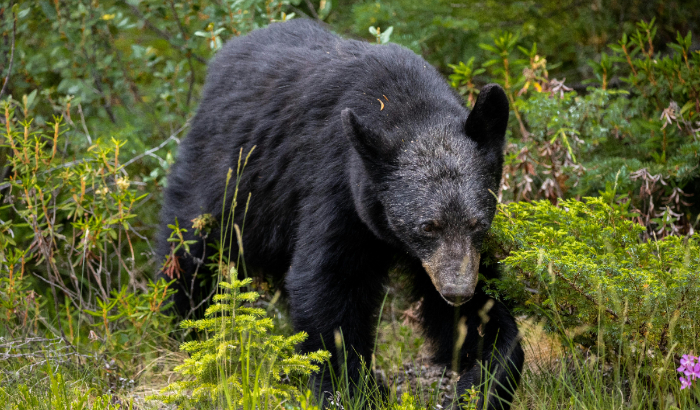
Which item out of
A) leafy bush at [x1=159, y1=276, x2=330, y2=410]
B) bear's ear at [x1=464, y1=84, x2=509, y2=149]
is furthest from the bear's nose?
bear's ear at [x1=464, y1=84, x2=509, y2=149]

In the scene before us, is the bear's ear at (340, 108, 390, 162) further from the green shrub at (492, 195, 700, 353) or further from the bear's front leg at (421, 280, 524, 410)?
the bear's front leg at (421, 280, 524, 410)

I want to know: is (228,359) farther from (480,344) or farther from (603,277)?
(603,277)

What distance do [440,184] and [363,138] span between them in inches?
16.8

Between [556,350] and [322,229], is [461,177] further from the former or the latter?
[556,350]

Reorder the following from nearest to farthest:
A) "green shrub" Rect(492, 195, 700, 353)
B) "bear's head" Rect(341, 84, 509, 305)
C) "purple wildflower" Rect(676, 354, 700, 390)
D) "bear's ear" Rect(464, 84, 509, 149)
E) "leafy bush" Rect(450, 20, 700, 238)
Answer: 1. "purple wildflower" Rect(676, 354, 700, 390)
2. "green shrub" Rect(492, 195, 700, 353)
3. "bear's head" Rect(341, 84, 509, 305)
4. "bear's ear" Rect(464, 84, 509, 149)
5. "leafy bush" Rect(450, 20, 700, 238)

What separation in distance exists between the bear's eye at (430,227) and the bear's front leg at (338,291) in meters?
0.46

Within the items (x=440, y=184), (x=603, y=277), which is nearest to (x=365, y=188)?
(x=440, y=184)

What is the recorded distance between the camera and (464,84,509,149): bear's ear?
10.9 feet

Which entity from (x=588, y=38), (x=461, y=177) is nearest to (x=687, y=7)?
(x=588, y=38)

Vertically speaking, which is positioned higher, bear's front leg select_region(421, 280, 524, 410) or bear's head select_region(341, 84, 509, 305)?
bear's head select_region(341, 84, 509, 305)

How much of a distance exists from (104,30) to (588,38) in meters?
4.80

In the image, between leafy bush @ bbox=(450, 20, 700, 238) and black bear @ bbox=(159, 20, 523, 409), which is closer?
black bear @ bbox=(159, 20, 523, 409)

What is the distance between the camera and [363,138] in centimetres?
329

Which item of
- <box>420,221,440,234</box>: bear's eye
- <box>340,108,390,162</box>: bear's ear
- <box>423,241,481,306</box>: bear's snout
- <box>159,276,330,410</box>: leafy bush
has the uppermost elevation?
<box>340,108,390,162</box>: bear's ear
